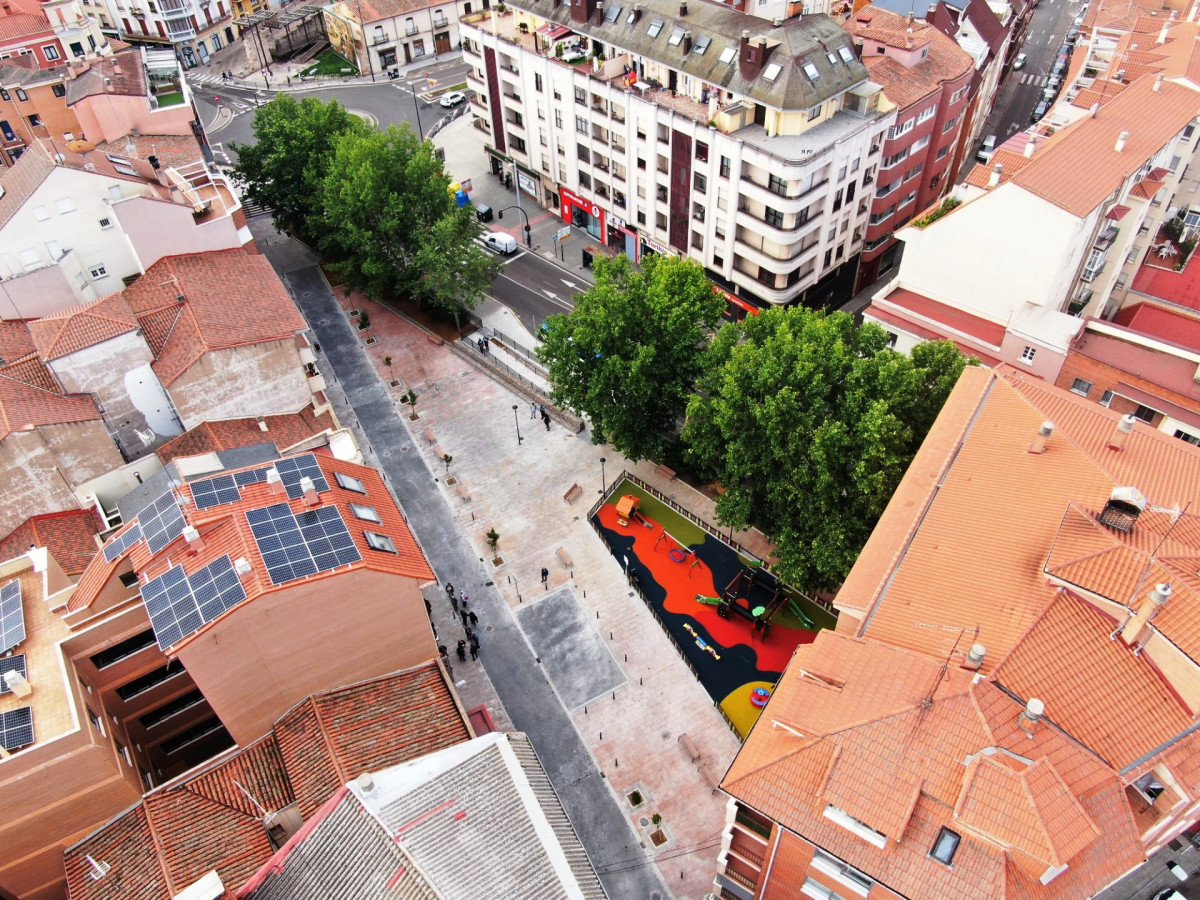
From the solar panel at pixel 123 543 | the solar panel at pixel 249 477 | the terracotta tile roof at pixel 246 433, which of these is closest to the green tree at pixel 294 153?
the terracotta tile roof at pixel 246 433

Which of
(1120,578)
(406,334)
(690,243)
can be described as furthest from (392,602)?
(690,243)

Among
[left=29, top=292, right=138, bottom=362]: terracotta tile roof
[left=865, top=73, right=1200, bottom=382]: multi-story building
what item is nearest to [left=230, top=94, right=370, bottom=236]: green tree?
[left=29, top=292, right=138, bottom=362]: terracotta tile roof

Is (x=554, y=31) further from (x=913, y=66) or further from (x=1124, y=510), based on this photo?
(x=1124, y=510)

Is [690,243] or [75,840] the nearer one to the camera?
[75,840]

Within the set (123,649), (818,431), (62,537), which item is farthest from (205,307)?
(818,431)

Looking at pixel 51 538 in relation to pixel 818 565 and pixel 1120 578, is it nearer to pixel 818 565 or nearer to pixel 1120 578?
pixel 818 565

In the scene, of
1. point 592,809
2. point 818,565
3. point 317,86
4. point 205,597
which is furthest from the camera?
point 317,86
